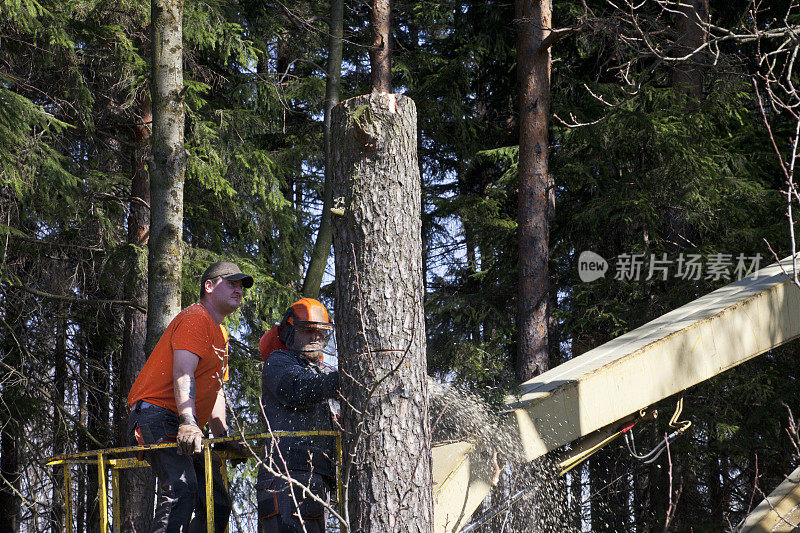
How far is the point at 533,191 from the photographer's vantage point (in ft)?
34.4

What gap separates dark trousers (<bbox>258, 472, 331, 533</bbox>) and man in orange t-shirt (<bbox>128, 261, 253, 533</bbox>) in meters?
0.34

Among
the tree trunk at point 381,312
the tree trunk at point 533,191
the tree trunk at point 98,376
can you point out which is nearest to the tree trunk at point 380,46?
the tree trunk at point 533,191

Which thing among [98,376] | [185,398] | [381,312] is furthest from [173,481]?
[98,376]

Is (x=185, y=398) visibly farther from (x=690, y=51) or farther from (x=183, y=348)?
(x=690, y=51)

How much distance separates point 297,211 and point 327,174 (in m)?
4.13

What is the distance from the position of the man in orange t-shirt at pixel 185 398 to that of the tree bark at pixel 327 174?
10.0 ft

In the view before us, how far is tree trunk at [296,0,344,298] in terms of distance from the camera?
26.1 feet

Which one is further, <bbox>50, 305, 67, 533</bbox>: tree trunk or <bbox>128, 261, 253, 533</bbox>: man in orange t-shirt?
<bbox>50, 305, 67, 533</bbox>: tree trunk

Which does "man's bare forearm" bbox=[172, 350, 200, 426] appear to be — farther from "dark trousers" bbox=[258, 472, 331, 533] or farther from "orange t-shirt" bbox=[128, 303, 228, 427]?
"dark trousers" bbox=[258, 472, 331, 533]

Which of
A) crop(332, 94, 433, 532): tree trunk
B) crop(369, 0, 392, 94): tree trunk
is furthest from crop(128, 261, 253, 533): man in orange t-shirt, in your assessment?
crop(369, 0, 392, 94): tree trunk

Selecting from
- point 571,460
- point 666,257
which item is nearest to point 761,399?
point 666,257

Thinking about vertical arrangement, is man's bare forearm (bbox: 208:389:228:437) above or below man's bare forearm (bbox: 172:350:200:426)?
below

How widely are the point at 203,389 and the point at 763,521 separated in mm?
3352

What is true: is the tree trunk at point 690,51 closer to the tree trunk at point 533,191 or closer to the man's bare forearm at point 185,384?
the tree trunk at point 533,191
